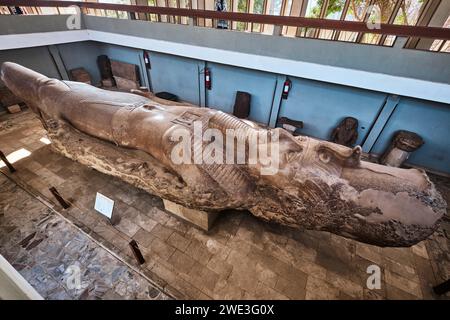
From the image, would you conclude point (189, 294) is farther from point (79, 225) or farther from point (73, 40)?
point (73, 40)

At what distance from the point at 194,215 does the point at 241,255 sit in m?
0.88

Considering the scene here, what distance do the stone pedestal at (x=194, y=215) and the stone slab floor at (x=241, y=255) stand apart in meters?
0.09

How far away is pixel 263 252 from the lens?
285cm

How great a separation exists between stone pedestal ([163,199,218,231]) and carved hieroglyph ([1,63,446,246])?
362 millimetres

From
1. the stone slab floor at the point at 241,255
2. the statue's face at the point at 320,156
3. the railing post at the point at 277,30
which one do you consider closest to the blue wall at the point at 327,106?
the railing post at the point at 277,30

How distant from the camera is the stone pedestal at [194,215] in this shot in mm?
2910

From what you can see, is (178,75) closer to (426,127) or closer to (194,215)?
(194,215)

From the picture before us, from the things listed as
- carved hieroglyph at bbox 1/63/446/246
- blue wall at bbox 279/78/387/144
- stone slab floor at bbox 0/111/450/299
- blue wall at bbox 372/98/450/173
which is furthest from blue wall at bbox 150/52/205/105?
blue wall at bbox 372/98/450/173

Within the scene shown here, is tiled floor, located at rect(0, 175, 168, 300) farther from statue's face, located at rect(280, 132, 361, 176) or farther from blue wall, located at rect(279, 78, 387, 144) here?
blue wall, located at rect(279, 78, 387, 144)

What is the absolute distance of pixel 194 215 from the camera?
3006 millimetres

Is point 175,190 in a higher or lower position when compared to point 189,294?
higher

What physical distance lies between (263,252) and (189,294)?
112 centimetres

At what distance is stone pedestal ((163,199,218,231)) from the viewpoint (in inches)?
115
